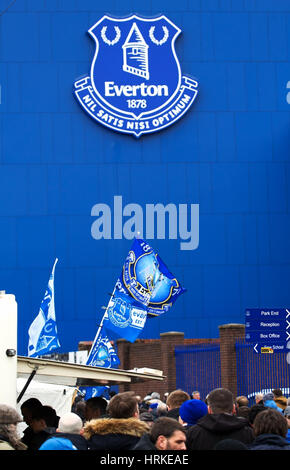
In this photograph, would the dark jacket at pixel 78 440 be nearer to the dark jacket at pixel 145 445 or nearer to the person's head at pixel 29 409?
the dark jacket at pixel 145 445

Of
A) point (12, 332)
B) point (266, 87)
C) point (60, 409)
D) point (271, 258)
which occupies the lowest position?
point (60, 409)

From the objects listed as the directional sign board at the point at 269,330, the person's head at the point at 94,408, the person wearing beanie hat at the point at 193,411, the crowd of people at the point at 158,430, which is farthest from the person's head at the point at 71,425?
the directional sign board at the point at 269,330

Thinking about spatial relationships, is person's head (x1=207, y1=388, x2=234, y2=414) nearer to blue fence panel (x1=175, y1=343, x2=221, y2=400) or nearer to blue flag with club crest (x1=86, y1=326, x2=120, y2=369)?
blue flag with club crest (x1=86, y1=326, x2=120, y2=369)

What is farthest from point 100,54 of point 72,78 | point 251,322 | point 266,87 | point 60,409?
point 60,409

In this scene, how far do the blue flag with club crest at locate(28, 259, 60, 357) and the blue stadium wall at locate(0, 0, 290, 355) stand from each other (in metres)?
10.4

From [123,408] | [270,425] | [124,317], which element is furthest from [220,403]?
[124,317]

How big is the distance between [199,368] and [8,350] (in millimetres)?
18233

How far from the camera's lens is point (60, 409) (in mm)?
14859

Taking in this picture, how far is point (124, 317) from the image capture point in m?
20.2

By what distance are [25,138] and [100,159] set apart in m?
2.58

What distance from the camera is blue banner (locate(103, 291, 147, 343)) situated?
64.8 ft

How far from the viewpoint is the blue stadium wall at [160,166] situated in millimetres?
32906

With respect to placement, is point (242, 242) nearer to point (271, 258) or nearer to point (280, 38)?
point (271, 258)

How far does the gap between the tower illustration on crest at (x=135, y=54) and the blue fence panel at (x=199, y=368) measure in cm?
997
